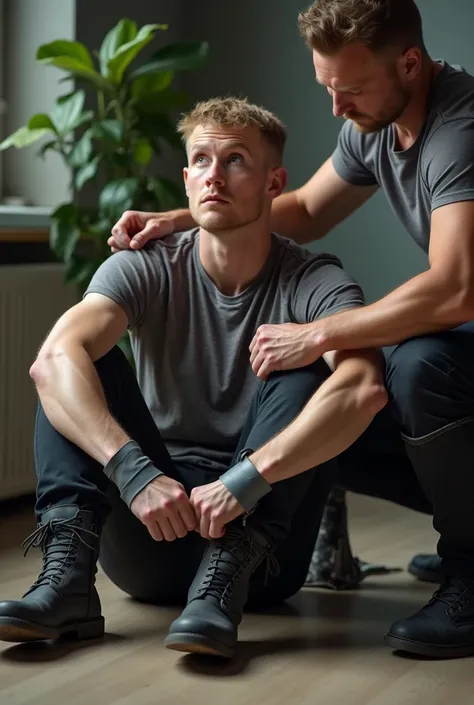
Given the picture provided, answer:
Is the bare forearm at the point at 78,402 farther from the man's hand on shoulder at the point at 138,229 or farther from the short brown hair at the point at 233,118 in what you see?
the short brown hair at the point at 233,118

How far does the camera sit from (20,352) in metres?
3.01

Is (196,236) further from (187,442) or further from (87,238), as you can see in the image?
(87,238)

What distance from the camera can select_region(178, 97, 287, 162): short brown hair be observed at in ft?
6.92

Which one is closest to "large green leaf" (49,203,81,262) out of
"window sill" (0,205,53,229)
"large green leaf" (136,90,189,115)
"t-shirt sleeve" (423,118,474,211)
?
"window sill" (0,205,53,229)

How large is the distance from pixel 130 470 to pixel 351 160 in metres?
0.94

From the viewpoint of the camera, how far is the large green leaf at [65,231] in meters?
2.95

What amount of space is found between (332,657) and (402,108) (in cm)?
102

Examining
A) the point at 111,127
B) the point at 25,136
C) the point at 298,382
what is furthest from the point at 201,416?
the point at 25,136

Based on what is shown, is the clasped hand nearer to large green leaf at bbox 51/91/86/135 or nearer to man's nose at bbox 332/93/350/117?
man's nose at bbox 332/93/350/117

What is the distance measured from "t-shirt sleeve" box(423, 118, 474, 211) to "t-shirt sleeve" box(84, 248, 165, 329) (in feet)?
1.82

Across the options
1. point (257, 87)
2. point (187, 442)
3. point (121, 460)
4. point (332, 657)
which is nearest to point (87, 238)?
point (257, 87)

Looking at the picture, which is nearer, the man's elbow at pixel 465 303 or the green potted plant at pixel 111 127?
the man's elbow at pixel 465 303

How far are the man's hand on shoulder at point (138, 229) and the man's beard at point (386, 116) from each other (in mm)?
429

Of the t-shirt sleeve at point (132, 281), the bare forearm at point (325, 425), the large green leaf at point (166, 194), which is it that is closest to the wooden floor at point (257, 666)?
the bare forearm at point (325, 425)
